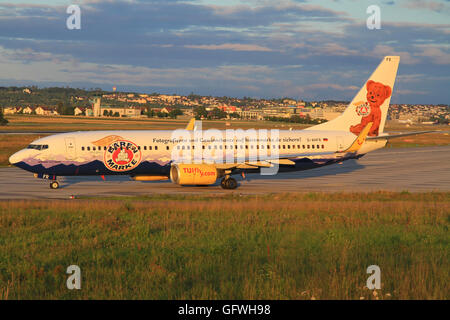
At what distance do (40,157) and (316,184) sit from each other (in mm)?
20056

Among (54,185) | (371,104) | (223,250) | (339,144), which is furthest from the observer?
(371,104)

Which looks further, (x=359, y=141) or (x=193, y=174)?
(x=359, y=141)

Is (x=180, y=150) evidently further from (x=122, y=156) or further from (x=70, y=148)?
(x=70, y=148)

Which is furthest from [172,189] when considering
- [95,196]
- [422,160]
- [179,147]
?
[422,160]

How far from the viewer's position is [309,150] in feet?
123

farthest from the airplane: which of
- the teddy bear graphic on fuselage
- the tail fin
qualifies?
the teddy bear graphic on fuselage

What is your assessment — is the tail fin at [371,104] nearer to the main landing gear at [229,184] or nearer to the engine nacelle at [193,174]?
the main landing gear at [229,184]

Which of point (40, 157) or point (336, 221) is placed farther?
point (40, 157)

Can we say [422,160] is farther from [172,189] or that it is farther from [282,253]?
[282,253]

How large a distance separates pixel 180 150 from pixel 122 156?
403 cm

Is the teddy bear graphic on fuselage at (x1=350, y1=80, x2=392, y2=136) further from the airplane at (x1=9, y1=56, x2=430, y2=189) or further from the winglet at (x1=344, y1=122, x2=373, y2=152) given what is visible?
the winglet at (x1=344, y1=122, x2=373, y2=152)

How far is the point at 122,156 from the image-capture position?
1357 inches

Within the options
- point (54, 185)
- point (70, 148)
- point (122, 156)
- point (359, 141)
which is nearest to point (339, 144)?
point (359, 141)

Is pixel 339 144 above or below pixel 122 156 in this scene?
above
